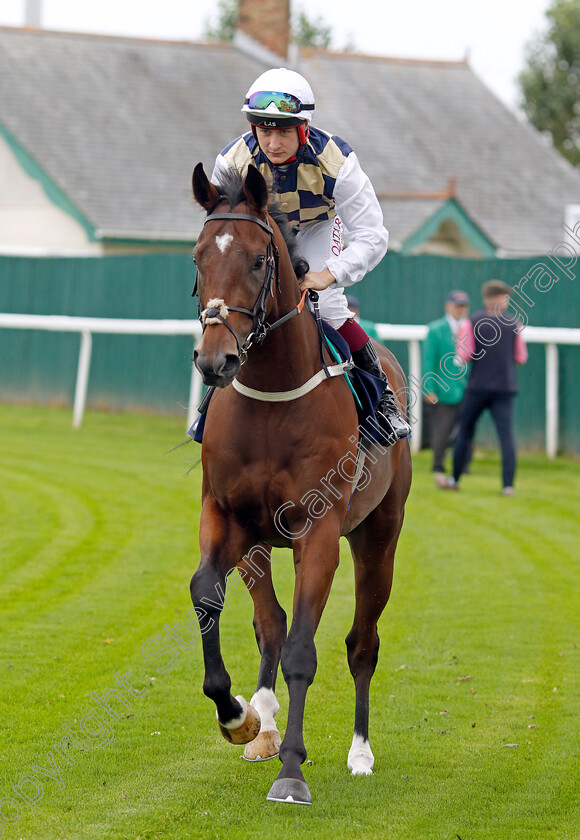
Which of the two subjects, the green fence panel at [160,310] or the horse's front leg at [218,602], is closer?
the horse's front leg at [218,602]

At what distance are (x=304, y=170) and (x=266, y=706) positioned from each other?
2198 mm

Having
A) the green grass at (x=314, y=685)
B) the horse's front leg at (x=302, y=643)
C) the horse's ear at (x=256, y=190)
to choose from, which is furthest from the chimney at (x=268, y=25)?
the horse's front leg at (x=302, y=643)

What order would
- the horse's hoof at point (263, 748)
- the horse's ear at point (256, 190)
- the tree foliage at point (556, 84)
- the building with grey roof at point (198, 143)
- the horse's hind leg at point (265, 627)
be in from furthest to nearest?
the tree foliage at point (556, 84) < the building with grey roof at point (198, 143) < the horse's hind leg at point (265, 627) < the horse's hoof at point (263, 748) < the horse's ear at point (256, 190)

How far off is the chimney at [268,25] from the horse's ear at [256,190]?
949 inches

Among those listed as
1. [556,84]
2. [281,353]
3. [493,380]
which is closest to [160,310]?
[493,380]

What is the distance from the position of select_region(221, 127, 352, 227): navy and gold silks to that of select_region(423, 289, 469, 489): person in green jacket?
7.72 meters

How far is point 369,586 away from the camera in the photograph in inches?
203

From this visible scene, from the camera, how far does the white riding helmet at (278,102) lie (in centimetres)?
438

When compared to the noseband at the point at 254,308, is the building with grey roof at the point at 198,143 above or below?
above

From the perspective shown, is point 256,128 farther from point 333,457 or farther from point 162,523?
point 162,523

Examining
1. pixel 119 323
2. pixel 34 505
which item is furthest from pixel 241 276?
pixel 119 323

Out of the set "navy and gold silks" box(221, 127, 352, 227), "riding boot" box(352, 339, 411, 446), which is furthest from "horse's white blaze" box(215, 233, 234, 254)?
"riding boot" box(352, 339, 411, 446)

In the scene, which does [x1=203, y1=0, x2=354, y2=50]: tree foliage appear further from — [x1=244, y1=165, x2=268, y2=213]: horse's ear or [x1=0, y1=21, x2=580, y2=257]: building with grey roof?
[x1=244, y1=165, x2=268, y2=213]: horse's ear

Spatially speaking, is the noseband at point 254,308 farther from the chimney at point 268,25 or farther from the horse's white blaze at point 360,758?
the chimney at point 268,25
